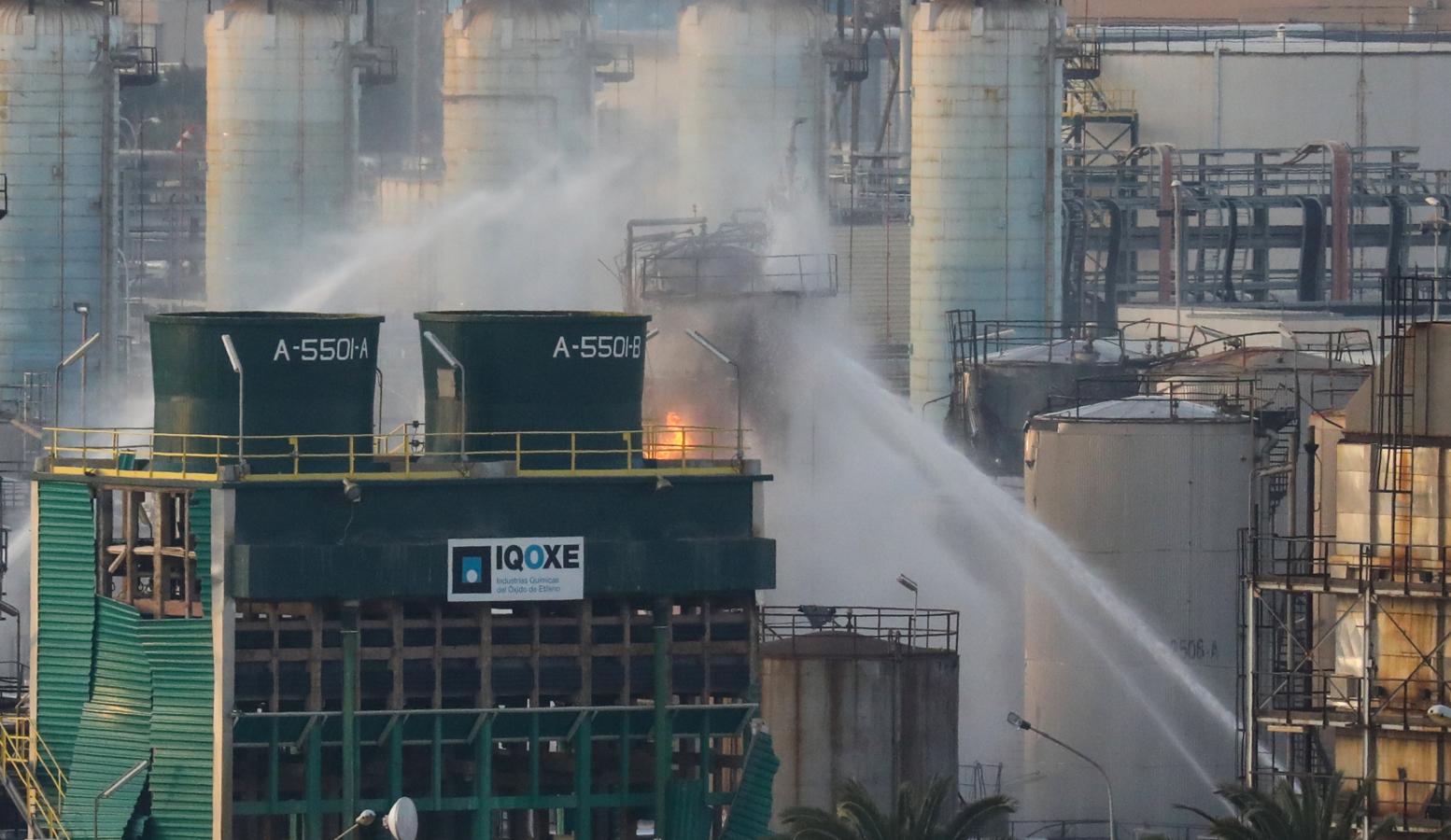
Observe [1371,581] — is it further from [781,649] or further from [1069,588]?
[1069,588]

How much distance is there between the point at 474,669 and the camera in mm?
50844

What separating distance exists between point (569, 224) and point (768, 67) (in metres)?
6.90

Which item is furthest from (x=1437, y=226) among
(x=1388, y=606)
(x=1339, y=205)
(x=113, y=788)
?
(x=1339, y=205)

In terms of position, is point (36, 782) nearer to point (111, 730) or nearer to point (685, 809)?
point (111, 730)

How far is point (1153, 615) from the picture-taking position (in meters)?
61.9

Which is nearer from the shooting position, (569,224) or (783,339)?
(783,339)

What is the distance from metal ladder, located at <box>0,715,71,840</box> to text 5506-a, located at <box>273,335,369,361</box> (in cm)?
655

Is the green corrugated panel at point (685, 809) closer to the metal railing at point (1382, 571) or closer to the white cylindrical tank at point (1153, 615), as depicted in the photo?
the metal railing at point (1382, 571)

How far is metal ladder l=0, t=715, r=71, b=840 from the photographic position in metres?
51.3

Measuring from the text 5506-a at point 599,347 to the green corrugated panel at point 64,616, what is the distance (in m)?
7.08

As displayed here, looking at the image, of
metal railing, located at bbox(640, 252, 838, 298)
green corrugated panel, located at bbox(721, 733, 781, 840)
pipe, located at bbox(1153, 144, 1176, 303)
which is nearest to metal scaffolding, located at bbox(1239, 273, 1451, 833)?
green corrugated panel, located at bbox(721, 733, 781, 840)

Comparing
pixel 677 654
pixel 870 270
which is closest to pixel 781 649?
pixel 677 654

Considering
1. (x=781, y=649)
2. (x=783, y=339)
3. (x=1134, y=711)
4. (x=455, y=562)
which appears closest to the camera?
(x=455, y=562)

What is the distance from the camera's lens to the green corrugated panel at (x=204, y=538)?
164 ft
